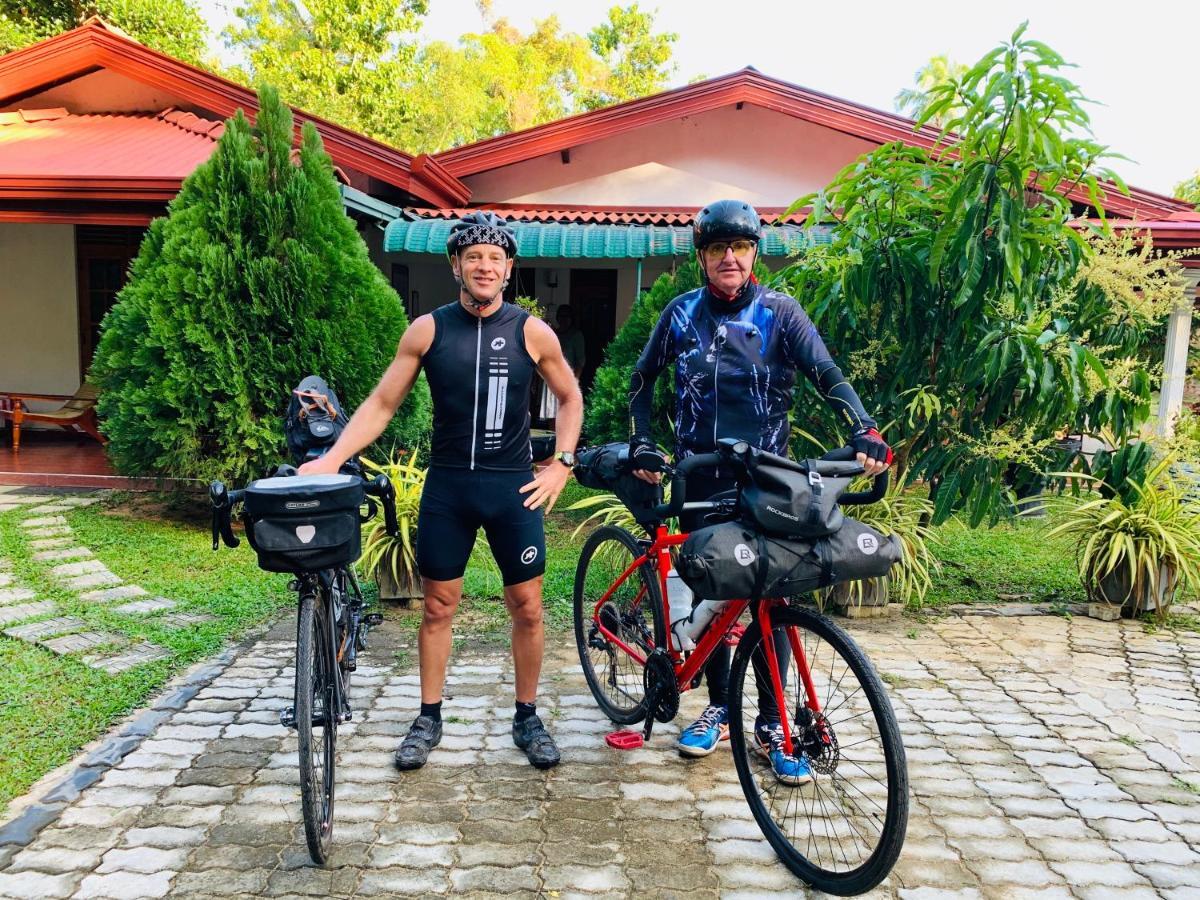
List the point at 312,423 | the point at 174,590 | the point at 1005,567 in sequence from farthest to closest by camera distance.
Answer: the point at 1005,567 < the point at 174,590 < the point at 312,423

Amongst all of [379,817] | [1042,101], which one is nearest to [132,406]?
[379,817]

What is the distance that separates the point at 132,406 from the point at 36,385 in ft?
19.5

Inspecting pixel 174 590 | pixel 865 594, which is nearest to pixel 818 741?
pixel 865 594

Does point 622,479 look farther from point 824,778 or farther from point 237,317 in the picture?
point 237,317

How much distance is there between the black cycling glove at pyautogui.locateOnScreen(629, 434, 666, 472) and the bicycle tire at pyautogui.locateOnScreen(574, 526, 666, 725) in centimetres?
53

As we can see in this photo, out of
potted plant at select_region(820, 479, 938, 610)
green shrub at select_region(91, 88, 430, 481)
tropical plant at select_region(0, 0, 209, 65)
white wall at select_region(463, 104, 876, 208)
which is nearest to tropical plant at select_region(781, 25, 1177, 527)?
potted plant at select_region(820, 479, 938, 610)

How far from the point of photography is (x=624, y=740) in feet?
10.1

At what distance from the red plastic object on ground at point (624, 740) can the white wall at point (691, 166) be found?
8591mm

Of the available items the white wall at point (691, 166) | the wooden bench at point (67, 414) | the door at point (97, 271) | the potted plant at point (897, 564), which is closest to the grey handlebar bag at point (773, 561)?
the potted plant at point (897, 564)

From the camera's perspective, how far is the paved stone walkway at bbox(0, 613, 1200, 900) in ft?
7.57

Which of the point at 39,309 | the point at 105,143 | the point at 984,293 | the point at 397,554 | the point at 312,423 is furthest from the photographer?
the point at 39,309

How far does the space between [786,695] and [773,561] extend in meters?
0.53

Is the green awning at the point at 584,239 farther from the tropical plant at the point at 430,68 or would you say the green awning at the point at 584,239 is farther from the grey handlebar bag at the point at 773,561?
the tropical plant at the point at 430,68

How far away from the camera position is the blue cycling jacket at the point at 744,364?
2865 millimetres
